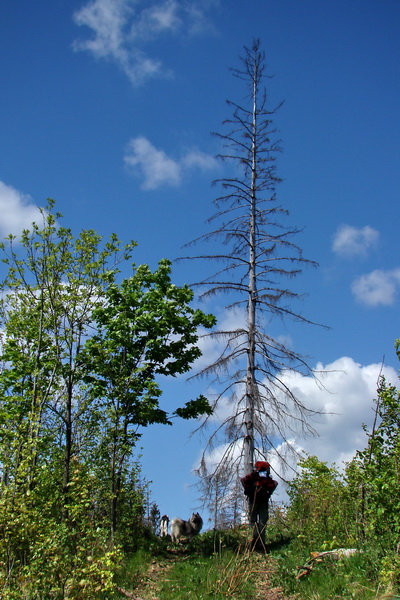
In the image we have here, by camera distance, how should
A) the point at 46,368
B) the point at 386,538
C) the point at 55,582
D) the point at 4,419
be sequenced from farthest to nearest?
the point at 46,368
the point at 4,419
the point at 386,538
the point at 55,582

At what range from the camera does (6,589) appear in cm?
766

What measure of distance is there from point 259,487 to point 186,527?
4663mm

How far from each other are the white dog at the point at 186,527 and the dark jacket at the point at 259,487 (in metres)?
4.02

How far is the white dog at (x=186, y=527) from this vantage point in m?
16.2

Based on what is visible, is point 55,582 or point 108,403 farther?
point 108,403

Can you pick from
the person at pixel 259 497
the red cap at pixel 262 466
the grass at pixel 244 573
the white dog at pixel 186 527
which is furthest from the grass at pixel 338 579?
the white dog at pixel 186 527

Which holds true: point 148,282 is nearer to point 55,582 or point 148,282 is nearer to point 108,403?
point 108,403

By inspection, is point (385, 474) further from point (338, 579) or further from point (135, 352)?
point (135, 352)

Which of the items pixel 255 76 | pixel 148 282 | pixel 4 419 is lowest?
pixel 4 419

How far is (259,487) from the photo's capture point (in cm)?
1306

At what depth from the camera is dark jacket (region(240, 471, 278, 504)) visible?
13.1m

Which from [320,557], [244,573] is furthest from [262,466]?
[244,573]

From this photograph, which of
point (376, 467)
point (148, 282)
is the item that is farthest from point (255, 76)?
point (376, 467)

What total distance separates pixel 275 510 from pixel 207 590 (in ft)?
20.9
